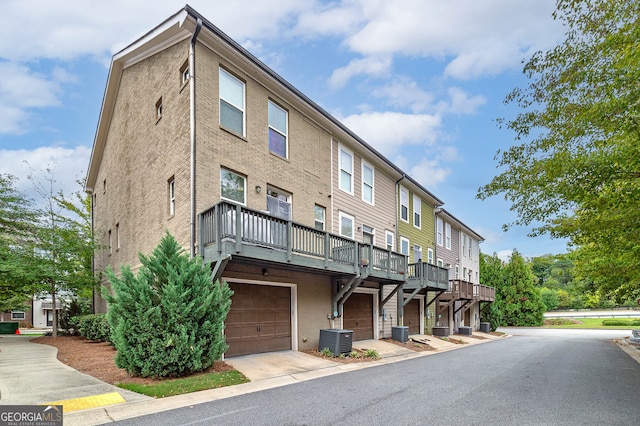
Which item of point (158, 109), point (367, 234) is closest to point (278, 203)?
point (158, 109)

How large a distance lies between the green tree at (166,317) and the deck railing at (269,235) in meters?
1.14

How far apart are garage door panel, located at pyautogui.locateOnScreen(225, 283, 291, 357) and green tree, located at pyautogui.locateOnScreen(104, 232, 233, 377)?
231 centimetres

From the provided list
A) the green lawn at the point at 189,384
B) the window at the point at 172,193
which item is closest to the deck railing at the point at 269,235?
the window at the point at 172,193

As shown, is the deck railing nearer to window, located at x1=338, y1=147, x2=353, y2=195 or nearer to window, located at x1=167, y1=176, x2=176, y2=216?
window, located at x1=167, y1=176, x2=176, y2=216

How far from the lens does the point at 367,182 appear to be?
19.1 m

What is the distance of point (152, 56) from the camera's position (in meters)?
14.1

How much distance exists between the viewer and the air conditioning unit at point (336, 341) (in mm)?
12742

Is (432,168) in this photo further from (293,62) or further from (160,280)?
(160,280)

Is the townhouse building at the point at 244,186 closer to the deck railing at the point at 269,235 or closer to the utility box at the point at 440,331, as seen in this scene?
the deck railing at the point at 269,235

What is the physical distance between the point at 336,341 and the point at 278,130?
7.32 meters

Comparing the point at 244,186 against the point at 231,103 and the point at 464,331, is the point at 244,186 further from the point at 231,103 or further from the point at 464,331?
the point at 464,331

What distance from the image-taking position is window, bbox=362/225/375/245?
18.3 m

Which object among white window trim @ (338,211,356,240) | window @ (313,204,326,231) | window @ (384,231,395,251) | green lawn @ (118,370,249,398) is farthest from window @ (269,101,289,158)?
window @ (384,231,395,251)

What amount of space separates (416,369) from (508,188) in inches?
218
